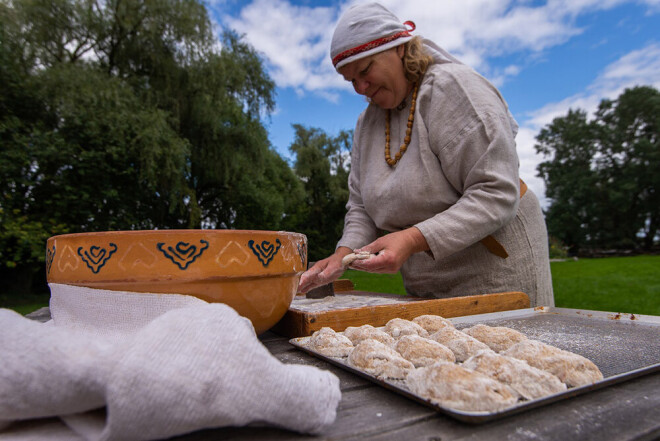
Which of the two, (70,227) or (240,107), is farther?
(240,107)

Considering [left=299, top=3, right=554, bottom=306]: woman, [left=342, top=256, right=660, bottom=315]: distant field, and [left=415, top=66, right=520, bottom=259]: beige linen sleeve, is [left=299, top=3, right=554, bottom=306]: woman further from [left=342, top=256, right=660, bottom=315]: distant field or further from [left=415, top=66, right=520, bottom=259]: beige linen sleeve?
[left=342, top=256, right=660, bottom=315]: distant field

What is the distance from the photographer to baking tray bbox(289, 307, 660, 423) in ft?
1.68

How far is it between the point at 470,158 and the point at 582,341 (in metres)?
0.72

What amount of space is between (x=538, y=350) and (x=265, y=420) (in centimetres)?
46

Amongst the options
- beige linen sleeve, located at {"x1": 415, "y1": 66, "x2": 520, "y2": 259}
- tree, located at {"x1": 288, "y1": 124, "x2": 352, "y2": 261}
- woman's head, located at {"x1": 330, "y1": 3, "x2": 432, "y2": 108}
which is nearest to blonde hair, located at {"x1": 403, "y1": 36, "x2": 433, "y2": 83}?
woman's head, located at {"x1": 330, "y1": 3, "x2": 432, "y2": 108}

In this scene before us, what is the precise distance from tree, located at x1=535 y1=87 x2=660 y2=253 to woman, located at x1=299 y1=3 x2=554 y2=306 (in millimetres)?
29386

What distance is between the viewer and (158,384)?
425mm

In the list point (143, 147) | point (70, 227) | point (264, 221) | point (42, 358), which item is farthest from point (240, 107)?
point (42, 358)

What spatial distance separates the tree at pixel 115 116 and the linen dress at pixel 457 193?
7.01 metres

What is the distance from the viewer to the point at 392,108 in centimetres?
177

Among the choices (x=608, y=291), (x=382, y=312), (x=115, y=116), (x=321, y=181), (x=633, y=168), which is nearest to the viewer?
(x=382, y=312)

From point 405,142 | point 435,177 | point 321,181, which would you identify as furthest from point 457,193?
point 321,181

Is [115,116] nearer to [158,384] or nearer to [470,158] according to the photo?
[470,158]

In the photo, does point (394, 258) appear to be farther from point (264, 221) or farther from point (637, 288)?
point (264, 221)
